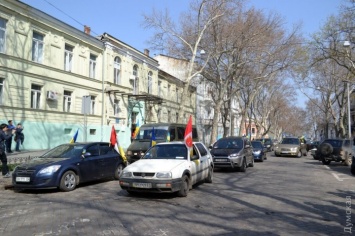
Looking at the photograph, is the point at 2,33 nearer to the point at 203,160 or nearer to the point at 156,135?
the point at 156,135

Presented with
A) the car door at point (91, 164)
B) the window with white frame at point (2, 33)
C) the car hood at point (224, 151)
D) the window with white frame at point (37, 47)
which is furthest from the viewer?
the window with white frame at point (37, 47)

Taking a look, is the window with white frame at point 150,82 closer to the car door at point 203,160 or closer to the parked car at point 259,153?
the parked car at point 259,153

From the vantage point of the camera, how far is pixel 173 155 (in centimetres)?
1006

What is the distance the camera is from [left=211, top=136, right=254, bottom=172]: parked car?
15.1m

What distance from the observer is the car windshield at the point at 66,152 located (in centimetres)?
1090

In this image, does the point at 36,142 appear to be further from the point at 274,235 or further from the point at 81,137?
the point at 274,235

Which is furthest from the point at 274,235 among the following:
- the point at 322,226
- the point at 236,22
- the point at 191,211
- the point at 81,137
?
the point at 236,22

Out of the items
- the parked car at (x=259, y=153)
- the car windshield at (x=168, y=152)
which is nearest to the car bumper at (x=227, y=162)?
the car windshield at (x=168, y=152)

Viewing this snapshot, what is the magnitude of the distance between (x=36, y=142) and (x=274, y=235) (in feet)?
61.1

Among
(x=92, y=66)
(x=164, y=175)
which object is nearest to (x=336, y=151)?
(x=164, y=175)

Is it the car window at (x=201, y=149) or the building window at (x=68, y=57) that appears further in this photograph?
the building window at (x=68, y=57)

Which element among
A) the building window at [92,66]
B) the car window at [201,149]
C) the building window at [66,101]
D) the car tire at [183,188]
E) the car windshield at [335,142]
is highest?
the building window at [92,66]

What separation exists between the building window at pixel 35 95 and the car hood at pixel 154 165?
14609 mm

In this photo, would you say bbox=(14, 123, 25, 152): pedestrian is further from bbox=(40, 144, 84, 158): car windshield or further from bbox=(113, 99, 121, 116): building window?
bbox=(113, 99, 121, 116): building window
